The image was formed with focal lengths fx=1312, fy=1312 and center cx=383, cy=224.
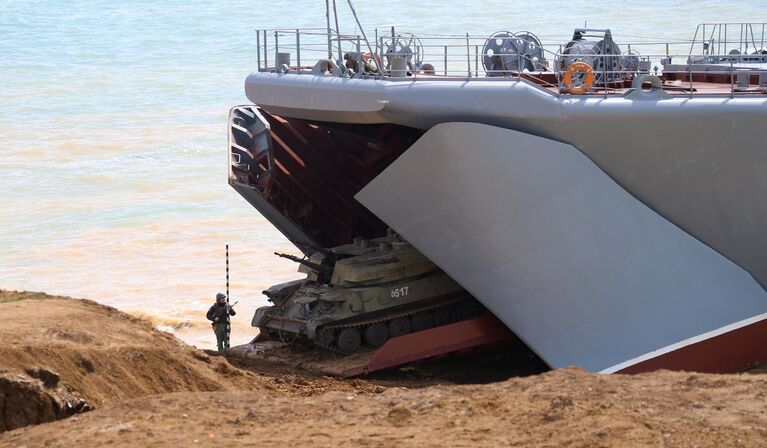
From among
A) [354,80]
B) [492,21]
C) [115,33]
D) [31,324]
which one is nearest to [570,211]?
[354,80]

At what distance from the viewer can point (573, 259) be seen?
1433cm

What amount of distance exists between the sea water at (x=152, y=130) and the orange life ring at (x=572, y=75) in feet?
27.0

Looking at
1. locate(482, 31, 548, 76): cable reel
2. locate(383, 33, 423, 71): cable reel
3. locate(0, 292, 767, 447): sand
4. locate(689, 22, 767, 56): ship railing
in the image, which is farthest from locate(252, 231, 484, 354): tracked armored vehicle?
locate(689, 22, 767, 56): ship railing

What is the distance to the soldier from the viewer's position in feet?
53.9

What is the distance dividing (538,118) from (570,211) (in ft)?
3.51

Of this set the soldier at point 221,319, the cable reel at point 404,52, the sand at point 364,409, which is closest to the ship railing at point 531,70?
the cable reel at point 404,52

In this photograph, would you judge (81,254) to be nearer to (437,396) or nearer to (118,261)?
(118,261)

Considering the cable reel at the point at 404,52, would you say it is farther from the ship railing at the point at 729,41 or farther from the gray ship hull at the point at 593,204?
the ship railing at the point at 729,41

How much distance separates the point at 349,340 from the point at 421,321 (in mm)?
1015

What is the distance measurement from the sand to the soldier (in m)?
4.51

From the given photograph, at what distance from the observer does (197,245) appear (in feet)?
96.0

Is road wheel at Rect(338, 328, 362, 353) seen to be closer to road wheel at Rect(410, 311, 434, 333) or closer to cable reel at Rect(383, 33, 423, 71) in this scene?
road wheel at Rect(410, 311, 434, 333)

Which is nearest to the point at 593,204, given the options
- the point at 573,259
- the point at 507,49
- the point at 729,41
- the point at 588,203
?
the point at 588,203

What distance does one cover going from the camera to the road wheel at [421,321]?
16.3m
